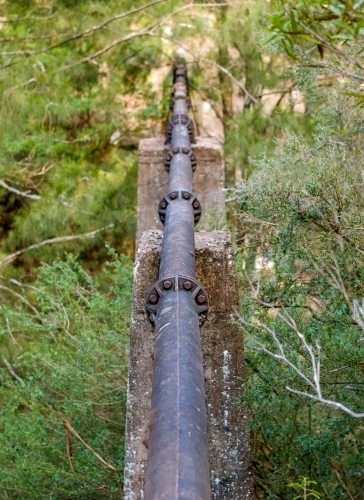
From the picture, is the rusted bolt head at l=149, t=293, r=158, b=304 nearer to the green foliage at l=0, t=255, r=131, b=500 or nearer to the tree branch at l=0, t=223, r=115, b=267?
the green foliage at l=0, t=255, r=131, b=500

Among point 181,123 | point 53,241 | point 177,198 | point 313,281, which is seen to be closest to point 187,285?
point 313,281

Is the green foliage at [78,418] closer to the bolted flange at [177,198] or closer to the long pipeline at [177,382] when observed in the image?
the bolted flange at [177,198]

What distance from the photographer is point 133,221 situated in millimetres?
9398

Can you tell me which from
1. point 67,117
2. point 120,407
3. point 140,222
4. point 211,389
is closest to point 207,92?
point 67,117

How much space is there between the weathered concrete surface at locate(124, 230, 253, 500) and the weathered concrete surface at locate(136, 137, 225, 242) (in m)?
3.22

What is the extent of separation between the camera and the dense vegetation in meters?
3.03

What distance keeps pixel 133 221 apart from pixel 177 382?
755cm

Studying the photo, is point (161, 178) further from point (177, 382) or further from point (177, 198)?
point (177, 382)

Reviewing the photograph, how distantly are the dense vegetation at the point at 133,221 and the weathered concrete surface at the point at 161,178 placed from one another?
38 centimetres

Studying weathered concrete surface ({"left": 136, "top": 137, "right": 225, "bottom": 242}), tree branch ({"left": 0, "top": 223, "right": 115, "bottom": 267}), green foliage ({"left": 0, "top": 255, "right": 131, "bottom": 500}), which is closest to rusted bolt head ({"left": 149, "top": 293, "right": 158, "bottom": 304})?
green foliage ({"left": 0, "top": 255, "right": 131, "bottom": 500})

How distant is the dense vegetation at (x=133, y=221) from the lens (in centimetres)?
303

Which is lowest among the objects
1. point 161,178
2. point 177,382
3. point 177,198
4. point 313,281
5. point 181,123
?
point 177,382

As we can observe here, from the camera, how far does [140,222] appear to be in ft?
21.5

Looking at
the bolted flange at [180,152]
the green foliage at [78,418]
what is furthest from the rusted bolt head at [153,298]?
the bolted flange at [180,152]
